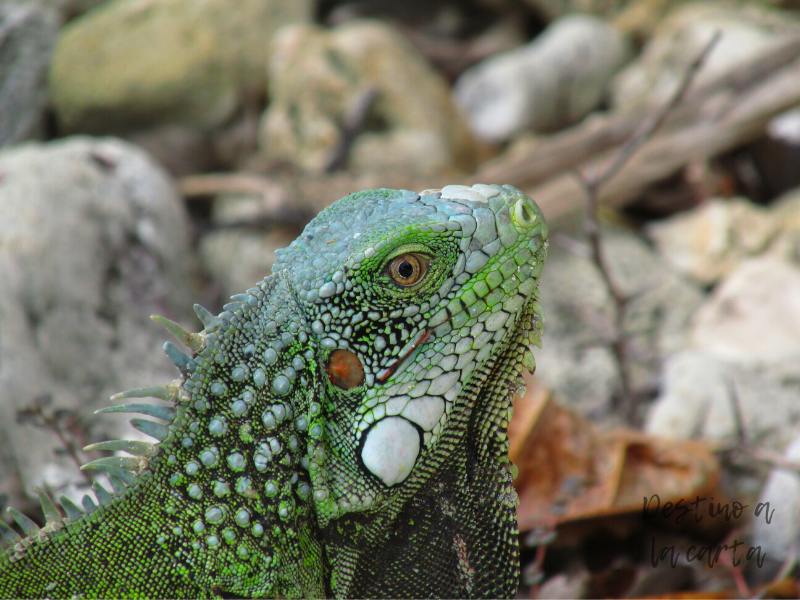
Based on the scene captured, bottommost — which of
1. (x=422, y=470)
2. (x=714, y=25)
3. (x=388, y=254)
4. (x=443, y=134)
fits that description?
(x=443, y=134)

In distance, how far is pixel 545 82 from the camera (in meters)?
7.86

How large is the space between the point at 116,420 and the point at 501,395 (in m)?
2.89

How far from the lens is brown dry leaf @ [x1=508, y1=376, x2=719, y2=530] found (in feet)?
10.8

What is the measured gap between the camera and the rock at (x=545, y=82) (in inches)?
307

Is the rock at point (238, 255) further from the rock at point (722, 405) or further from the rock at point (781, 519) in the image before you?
the rock at point (781, 519)

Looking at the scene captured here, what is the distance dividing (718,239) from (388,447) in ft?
16.2

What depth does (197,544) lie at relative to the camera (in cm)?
202

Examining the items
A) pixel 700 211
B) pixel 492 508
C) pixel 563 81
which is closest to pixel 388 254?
pixel 492 508

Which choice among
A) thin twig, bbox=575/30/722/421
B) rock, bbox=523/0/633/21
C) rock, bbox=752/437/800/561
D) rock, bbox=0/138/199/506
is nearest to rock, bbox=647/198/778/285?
thin twig, bbox=575/30/722/421

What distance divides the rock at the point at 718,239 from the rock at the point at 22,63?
225 inches

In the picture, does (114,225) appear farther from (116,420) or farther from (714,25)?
(714,25)

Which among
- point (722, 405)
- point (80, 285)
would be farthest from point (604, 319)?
point (80, 285)

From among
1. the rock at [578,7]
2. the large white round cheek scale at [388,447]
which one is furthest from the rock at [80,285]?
the rock at [578,7]

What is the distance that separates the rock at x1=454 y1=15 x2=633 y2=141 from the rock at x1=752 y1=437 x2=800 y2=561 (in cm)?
505
